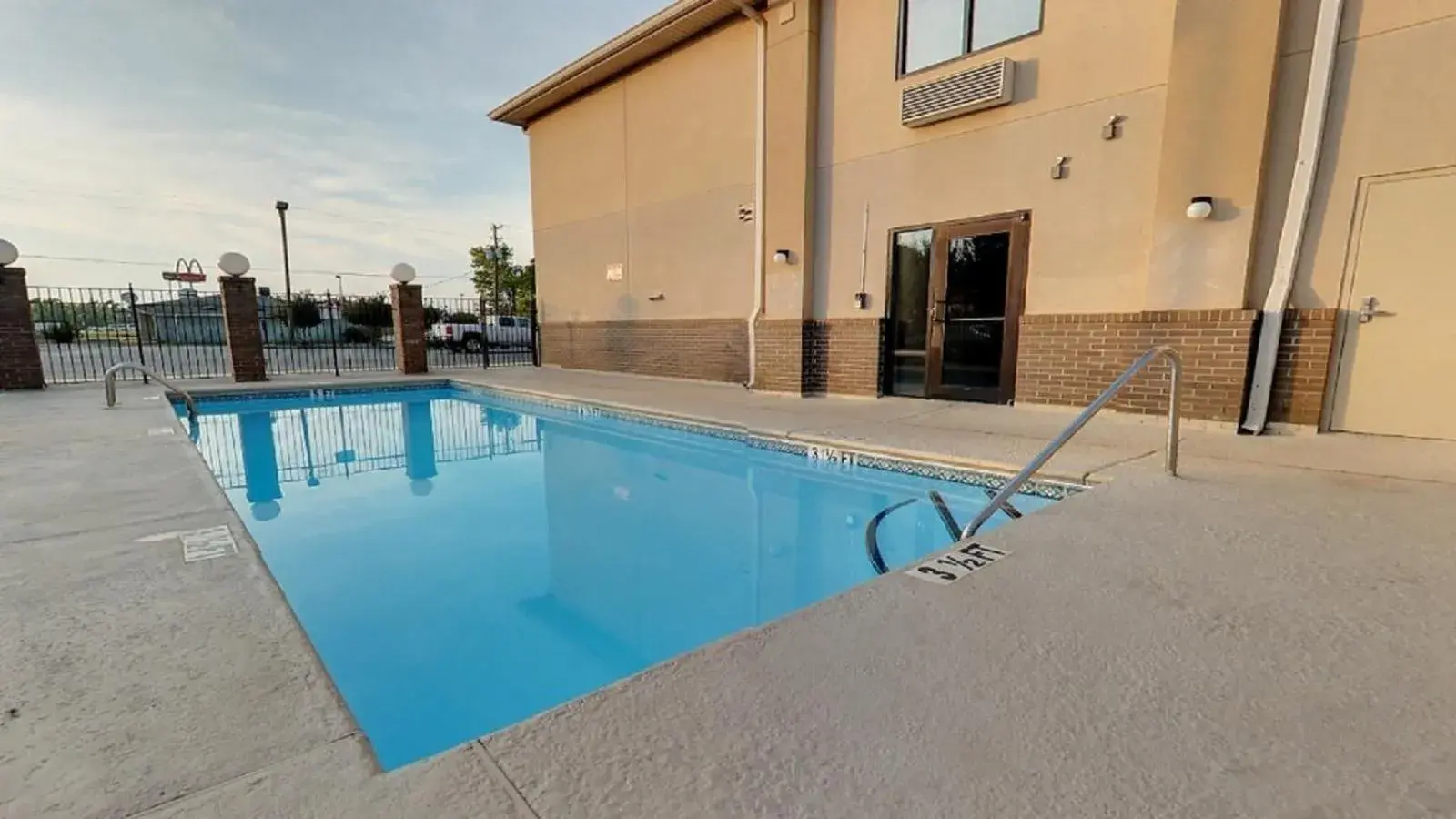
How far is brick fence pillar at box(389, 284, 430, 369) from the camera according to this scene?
10469 millimetres

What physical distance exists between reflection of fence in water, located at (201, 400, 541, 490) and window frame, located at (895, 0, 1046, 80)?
5.73 m

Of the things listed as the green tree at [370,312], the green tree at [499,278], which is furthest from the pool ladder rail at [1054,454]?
the green tree at [499,278]

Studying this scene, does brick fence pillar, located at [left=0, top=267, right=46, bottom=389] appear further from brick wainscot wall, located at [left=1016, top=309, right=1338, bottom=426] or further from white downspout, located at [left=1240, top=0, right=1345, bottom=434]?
white downspout, located at [left=1240, top=0, right=1345, bottom=434]

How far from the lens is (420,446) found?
6367 millimetres

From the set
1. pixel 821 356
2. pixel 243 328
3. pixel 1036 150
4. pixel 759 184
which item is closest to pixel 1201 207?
pixel 1036 150

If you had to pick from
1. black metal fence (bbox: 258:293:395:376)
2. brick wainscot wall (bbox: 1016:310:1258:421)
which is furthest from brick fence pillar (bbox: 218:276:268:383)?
brick wainscot wall (bbox: 1016:310:1258:421)

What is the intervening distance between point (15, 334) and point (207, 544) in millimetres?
8591

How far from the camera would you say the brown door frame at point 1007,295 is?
5715 mm

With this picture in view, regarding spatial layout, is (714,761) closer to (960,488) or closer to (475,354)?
(960,488)

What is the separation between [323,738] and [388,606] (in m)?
1.78

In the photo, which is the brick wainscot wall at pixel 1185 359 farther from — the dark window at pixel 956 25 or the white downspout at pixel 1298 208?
the dark window at pixel 956 25

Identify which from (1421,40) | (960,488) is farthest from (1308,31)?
(960,488)

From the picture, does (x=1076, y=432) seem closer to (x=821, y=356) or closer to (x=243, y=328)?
(x=821, y=356)

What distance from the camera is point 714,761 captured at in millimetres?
1088
